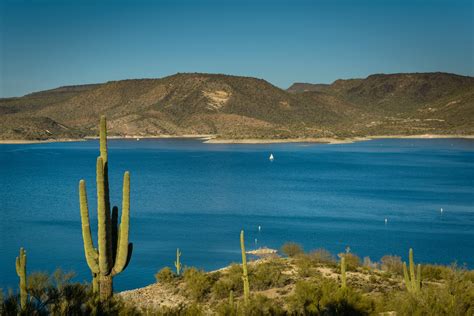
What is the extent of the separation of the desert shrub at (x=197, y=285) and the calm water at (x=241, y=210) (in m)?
8.07

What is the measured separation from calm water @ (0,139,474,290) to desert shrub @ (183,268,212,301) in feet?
26.5

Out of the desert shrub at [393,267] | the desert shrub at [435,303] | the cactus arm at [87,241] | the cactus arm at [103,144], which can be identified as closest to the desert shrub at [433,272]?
the desert shrub at [393,267]

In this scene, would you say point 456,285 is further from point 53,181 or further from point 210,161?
point 210,161

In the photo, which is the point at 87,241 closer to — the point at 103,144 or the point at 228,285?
the point at 103,144

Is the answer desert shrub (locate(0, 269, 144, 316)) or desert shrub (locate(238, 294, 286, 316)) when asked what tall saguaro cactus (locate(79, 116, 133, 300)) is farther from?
desert shrub (locate(238, 294, 286, 316))

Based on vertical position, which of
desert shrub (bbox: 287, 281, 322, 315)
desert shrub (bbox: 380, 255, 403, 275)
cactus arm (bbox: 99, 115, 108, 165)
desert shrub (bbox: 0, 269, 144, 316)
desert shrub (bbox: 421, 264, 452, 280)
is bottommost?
desert shrub (bbox: 380, 255, 403, 275)

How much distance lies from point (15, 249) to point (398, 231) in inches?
1050

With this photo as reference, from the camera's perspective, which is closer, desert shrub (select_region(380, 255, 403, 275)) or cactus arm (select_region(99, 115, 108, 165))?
cactus arm (select_region(99, 115, 108, 165))

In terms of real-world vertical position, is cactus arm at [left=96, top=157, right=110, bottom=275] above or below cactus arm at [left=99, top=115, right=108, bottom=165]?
below

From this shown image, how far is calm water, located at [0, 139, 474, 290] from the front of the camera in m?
41.3

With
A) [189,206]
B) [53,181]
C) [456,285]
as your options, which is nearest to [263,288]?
[456,285]

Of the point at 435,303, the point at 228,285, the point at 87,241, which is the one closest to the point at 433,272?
the point at 228,285

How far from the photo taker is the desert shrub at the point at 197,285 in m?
23.5

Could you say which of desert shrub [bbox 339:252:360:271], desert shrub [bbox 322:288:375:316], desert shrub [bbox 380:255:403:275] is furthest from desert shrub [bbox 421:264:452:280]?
desert shrub [bbox 322:288:375:316]
